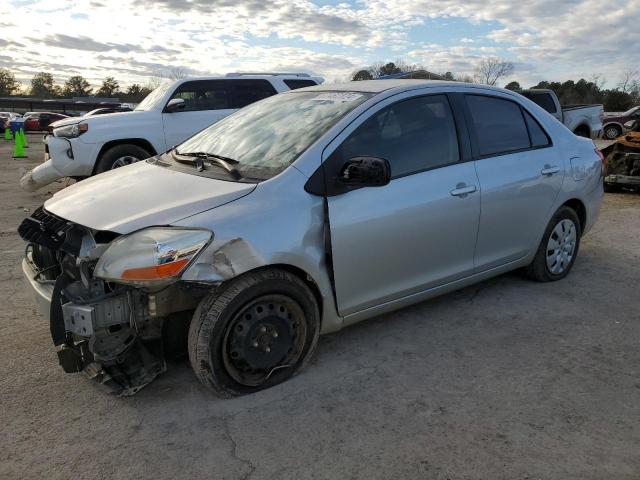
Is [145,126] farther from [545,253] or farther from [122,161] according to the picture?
[545,253]

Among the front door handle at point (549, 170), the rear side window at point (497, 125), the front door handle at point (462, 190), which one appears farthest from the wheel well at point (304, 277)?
the front door handle at point (549, 170)

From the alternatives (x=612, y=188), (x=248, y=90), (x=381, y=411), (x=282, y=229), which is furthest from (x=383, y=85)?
(x=612, y=188)

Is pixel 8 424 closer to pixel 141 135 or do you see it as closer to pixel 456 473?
pixel 456 473

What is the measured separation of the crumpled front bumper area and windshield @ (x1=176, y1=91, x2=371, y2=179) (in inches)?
40.8

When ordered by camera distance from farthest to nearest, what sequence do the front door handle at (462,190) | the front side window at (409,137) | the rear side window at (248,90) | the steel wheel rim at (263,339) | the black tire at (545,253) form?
1. the rear side window at (248,90)
2. the black tire at (545,253)
3. the front door handle at (462,190)
4. the front side window at (409,137)
5. the steel wheel rim at (263,339)

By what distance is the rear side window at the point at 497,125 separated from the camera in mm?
4043

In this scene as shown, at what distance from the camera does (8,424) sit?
279 cm

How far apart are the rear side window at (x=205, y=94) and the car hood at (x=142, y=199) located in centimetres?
566

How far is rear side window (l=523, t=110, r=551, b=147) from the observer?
14.7 feet

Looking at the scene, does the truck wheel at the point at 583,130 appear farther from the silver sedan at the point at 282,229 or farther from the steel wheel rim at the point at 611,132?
the steel wheel rim at the point at 611,132

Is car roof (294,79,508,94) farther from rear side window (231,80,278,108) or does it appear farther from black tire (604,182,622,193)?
black tire (604,182,622,193)

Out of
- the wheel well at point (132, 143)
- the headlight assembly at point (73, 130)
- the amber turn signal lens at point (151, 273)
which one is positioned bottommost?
the amber turn signal lens at point (151, 273)

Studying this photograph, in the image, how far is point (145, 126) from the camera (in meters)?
8.50

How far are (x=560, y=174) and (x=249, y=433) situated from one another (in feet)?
11.0
